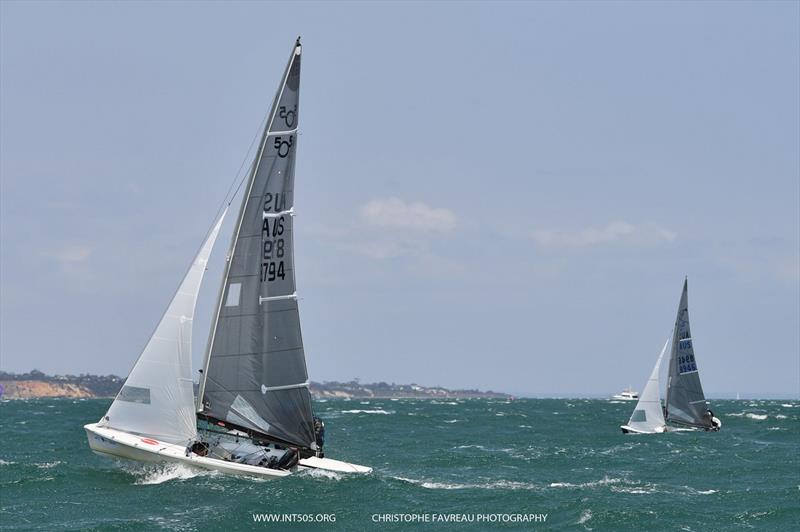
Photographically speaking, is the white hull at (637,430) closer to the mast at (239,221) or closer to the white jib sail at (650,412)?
the white jib sail at (650,412)

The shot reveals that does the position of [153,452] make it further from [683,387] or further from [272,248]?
[683,387]

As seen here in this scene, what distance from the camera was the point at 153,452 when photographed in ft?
128

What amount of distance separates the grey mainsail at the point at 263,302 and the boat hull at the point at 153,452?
1.80 meters

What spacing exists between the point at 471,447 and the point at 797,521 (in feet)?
94.2

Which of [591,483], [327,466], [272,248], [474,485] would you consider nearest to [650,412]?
[591,483]

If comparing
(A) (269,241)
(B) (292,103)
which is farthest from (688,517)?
(B) (292,103)

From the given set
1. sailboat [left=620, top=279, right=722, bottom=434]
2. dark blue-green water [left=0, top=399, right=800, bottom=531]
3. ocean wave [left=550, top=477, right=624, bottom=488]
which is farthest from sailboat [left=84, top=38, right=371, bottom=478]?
sailboat [left=620, top=279, right=722, bottom=434]

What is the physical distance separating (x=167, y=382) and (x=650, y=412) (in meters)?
46.5

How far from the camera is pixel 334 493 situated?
38562 millimetres

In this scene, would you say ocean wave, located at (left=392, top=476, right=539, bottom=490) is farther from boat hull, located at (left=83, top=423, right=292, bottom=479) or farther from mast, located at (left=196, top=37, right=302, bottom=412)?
mast, located at (left=196, top=37, right=302, bottom=412)

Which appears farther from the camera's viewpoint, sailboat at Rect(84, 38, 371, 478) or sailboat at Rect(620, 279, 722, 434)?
sailboat at Rect(620, 279, 722, 434)

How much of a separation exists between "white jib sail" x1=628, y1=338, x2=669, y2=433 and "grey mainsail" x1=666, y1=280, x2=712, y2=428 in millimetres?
3738

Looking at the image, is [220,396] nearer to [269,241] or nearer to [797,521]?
[269,241]

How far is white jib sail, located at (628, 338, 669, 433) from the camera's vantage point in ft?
254
